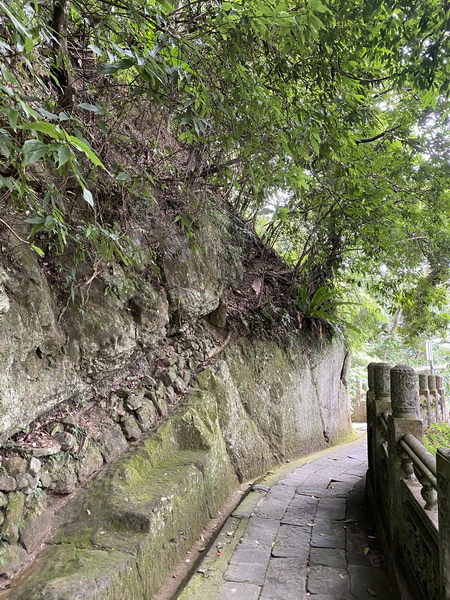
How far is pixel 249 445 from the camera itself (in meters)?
5.36

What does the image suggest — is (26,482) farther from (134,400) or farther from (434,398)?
(434,398)

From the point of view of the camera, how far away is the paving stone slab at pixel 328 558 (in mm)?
3242

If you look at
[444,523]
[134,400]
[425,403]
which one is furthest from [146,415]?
[425,403]

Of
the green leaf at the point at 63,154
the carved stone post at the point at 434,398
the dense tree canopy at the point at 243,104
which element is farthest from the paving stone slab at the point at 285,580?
the carved stone post at the point at 434,398

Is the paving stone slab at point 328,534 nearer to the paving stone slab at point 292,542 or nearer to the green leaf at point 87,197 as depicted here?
the paving stone slab at point 292,542

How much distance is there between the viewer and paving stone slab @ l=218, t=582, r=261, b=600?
107 inches

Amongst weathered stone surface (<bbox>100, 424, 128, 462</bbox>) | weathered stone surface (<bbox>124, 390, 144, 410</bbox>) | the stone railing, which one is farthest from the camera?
weathered stone surface (<bbox>124, 390, 144, 410</bbox>)

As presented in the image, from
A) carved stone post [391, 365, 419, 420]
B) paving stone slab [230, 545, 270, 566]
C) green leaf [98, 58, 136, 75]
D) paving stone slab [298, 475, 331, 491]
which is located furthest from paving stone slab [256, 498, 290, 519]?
green leaf [98, 58, 136, 75]

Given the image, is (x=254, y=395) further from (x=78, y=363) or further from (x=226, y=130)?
(x=226, y=130)

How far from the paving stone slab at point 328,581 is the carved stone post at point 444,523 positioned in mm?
1058

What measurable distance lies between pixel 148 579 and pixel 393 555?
1855mm

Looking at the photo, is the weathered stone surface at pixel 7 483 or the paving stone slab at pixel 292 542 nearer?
the weathered stone surface at pixel 7 483

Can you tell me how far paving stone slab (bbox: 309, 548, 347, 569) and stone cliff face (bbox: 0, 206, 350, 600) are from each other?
1.06 meters

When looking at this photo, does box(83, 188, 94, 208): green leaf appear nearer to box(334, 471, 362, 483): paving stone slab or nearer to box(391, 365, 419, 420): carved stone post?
box(391, 365, 419, 420): carved stone post
